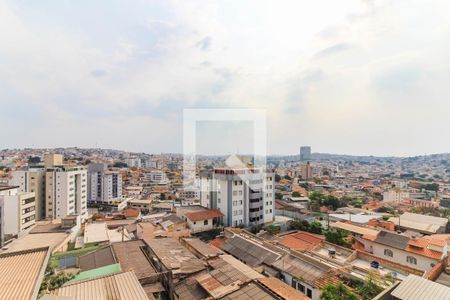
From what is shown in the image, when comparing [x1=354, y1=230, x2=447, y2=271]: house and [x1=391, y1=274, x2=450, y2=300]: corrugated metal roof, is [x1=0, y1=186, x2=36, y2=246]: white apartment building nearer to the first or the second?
[x1=391, y1=274, x2=450, y2=300]: corrugated metal roof

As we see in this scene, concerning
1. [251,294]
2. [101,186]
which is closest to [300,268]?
[251,294]

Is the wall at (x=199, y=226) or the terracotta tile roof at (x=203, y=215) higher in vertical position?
the terracotta tile roof at (x=203, y=215)

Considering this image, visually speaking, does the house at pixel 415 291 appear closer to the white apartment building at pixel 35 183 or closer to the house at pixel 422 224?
the house at pixel 422 224

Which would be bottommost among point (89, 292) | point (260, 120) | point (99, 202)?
point (99, 202)

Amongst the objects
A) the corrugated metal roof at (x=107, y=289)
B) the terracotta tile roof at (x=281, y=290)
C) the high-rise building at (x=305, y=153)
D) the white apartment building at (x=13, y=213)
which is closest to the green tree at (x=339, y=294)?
the terracotta tile roof at (x=281, y=290)

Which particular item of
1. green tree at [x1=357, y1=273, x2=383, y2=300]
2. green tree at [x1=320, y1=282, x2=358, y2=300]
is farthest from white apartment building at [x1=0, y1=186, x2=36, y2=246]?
green tree at [x1=357, y1=273, x2=383, y2=300]

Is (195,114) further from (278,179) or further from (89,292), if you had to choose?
(278,179)

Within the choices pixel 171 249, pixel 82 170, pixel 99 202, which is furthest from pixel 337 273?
pixel 99 202
